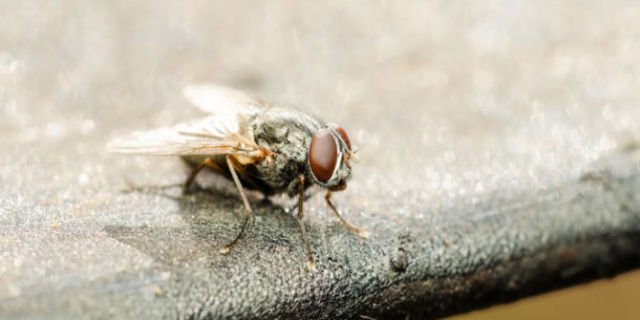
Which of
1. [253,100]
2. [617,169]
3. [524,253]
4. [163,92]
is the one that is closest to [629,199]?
[617,169]

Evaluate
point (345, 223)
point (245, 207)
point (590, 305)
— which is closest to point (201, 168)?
point (245, 207)

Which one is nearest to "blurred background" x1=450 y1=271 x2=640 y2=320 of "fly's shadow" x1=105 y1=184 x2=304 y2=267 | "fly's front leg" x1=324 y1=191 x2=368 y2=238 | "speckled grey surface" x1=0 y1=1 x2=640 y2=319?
"speckled grey surface" x1=0 y1=1 x2=640 y2=319

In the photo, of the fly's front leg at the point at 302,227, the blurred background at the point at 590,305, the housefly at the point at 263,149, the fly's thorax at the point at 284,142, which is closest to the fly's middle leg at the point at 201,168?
the housefly at the point at 263,149

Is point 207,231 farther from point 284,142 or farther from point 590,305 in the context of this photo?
point 590,305

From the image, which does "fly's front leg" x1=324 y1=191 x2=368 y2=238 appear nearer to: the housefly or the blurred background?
the housefly

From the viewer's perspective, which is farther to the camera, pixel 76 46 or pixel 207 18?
pixel 207 18

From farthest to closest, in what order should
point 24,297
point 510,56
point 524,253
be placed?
point 510,56, point 524,253, point 24,297

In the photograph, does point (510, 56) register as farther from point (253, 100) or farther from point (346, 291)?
point (346, 291)

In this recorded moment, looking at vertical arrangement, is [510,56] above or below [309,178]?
above
